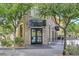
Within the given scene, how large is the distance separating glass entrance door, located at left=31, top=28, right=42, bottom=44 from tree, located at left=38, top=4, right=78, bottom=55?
0.34 m

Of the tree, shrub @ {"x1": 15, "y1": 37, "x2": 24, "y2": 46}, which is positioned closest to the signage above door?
the tree

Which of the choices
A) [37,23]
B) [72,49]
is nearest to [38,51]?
[37,23]

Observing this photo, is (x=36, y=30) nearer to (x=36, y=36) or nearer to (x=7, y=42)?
(x=36, y=36)

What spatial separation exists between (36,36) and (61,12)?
0.70 metres

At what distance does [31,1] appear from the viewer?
17.0 ft

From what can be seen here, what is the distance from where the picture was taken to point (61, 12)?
5270 mm

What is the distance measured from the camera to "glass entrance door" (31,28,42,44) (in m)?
5.26

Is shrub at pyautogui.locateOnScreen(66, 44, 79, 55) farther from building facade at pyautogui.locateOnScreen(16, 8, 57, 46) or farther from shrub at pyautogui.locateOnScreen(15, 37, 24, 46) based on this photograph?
shrub at pyautogui.locateOnScreen(15, 37, 24, 46)

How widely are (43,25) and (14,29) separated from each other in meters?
0.60

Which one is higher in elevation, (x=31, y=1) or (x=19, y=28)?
(x=31, y=1)

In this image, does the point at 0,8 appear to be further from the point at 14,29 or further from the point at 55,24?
the point at 55,24

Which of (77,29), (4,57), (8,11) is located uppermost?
(8,11)

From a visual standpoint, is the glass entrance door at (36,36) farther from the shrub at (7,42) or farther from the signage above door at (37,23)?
the shrub at (7,42)

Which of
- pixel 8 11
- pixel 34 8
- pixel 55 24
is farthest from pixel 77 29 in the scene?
pixel 8 11
